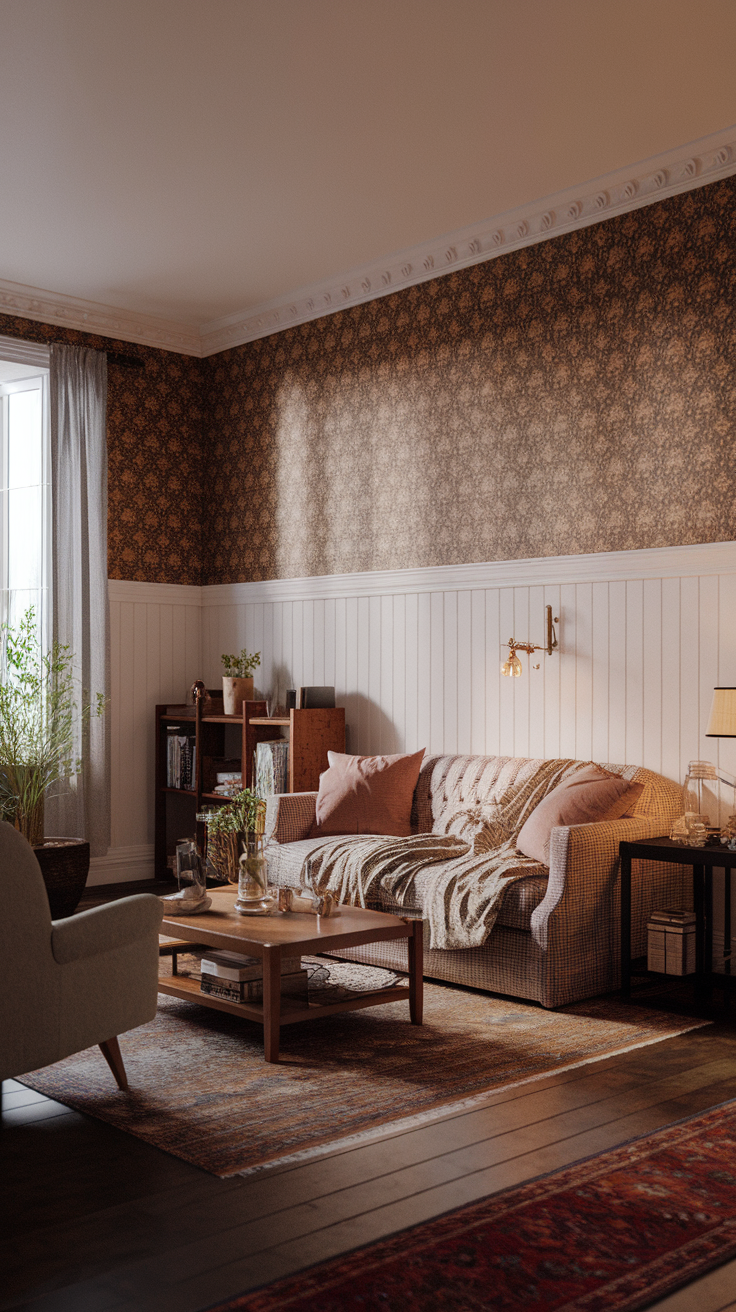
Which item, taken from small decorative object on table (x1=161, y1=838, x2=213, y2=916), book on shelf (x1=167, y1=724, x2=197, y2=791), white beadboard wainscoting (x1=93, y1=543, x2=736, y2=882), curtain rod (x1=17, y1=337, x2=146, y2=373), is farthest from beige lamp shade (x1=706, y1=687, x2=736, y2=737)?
curtain rod (x1=17, y1=337, x2=146, y2=373)

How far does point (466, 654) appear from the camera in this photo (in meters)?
5.75

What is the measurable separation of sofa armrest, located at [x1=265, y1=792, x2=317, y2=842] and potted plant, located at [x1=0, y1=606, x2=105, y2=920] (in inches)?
38.9

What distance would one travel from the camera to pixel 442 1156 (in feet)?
9.29

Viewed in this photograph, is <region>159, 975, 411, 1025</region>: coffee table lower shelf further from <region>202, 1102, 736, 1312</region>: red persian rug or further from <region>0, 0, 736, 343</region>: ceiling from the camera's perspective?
<region>0, 0, 736, 343</region>: ceiling

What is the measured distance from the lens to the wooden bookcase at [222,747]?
20.1ft

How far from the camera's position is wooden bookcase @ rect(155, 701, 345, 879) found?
6129mm

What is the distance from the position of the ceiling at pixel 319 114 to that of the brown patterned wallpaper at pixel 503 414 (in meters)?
0.40

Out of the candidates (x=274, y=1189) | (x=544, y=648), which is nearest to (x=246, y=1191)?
(x=274, y=1189)

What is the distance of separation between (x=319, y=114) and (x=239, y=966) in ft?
10.7

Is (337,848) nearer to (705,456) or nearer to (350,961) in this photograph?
(350,961)

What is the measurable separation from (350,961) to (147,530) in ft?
10.9

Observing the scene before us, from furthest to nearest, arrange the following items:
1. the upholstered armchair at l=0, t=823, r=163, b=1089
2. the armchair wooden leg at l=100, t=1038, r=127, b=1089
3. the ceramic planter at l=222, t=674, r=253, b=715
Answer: the ceramic planter at l=222, t=674, r=253, b=715 < the armchair wooden leg at l=100, t=1038, r=127, b=1089 < the upholstered armchair at l=0, t=823, r=163, b=1089

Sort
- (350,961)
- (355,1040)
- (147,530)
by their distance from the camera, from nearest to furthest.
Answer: (355,1040)
(350,961)
(147,530)

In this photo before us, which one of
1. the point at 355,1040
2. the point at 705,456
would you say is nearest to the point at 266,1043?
the point at 355,1040
